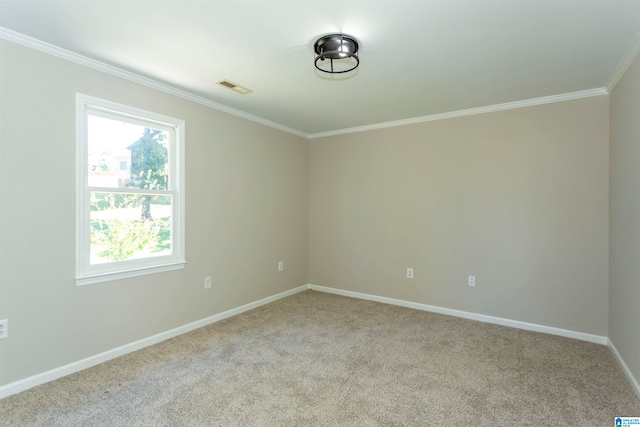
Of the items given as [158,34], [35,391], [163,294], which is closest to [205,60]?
[158,34]

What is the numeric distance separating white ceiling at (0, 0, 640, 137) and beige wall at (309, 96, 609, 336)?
19.6 inches

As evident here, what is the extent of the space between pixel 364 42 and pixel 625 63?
2.06 metres

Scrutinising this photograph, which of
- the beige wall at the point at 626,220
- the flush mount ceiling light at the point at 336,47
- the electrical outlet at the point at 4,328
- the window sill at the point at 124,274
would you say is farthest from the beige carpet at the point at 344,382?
the flush mount ceiling light at the point at 336,47

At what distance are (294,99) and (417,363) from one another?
2.79 meters

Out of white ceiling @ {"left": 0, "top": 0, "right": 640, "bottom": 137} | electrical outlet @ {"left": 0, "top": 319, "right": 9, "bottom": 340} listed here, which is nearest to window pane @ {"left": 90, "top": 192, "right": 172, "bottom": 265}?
electrical outlet @ {"left": 0, "top": 319, "right": 9, "bottom": 340}

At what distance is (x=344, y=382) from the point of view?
240cm

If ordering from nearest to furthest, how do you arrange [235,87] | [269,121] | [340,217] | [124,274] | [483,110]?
[124,274]
[235,87]
[483,110]
[269,121]
[340,217]

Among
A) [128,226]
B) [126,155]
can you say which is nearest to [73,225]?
[128,226]

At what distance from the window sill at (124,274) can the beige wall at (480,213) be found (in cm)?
233

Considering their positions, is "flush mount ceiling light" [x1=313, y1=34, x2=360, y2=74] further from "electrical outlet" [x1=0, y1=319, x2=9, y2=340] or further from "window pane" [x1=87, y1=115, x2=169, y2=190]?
Result: "electrical outlet" [x1=0, y1=319, x2=9, y2=340]

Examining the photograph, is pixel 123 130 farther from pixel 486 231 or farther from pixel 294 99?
pixel 486 231

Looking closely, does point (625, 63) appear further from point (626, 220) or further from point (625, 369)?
point (625, 369)

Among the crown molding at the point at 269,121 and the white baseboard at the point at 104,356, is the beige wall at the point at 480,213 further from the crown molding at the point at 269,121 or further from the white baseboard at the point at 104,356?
the white baseboard at the point at 104,356

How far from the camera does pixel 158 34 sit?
2.16m
